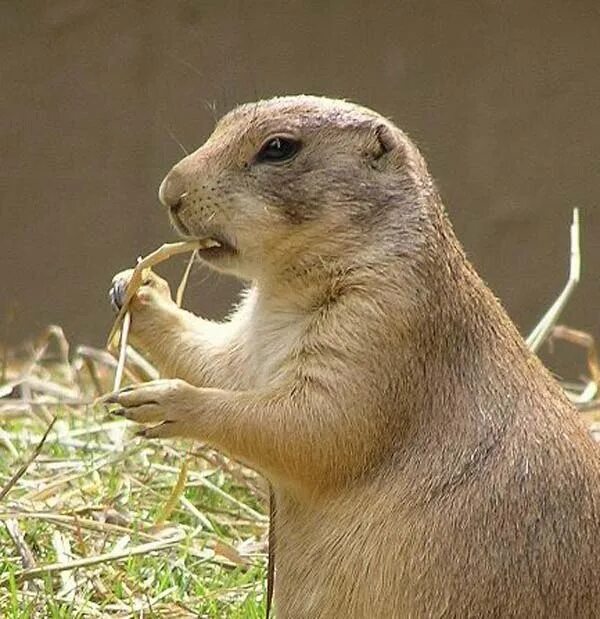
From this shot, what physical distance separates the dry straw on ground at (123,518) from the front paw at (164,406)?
0.29 metres

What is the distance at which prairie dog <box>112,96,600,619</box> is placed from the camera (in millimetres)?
2809

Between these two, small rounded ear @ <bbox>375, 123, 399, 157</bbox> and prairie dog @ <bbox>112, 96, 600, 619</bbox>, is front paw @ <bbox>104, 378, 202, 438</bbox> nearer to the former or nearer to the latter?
prairie dog @ <bbox>112, 96, 600, 619</bbox>

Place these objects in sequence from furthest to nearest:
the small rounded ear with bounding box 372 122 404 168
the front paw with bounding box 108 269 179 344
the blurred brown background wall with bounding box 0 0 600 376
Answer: the blurred brown background wall with bounding box 0 0 600 376, the front paw with bounding box 108 269 179 344, the small rounded ear with bounding box 372 122 404 168

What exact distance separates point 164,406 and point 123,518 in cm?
98

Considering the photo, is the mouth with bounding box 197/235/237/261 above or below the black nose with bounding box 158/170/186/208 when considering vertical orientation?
below

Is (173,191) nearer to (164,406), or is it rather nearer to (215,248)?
(215,248)

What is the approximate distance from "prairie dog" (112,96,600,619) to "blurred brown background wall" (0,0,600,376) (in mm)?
3601

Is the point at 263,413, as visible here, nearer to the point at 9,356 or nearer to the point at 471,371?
the point at 471,371

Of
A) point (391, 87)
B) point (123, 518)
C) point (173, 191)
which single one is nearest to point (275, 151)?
point (173, 191)

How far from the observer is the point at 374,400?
2879 mm

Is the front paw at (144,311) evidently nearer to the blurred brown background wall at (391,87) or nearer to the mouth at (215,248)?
the mouth at (215,248)

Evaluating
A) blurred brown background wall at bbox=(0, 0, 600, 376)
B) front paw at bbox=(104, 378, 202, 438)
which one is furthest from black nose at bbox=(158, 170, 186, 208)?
blurred brown background wall at bbox=(0, 0, 600, 376)

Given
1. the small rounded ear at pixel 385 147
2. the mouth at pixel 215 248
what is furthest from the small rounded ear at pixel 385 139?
the mouth at pixel 215 248

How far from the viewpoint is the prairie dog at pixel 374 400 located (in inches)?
111
